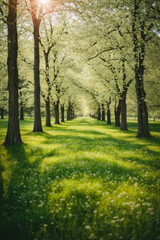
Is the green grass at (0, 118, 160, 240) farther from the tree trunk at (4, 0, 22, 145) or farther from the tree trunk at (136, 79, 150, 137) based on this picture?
the tree trunk at (136, 79, 150, 137)

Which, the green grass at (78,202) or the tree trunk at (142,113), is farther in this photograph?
the tree trunk at (142,113)

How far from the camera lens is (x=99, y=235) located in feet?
8.98

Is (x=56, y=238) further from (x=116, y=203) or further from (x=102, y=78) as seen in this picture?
(x=102, y=78)

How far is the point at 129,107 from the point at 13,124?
4286 centimetres

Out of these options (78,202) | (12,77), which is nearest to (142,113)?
(12,77)

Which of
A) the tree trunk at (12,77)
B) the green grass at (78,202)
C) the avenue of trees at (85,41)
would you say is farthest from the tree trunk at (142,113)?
the tree trunk at (12,77)

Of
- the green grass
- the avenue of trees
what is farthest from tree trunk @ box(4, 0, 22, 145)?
the green grass

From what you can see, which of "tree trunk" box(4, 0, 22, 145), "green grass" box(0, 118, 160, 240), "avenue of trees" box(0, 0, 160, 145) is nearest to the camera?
"green grass" box(0, 118, 160, 240)

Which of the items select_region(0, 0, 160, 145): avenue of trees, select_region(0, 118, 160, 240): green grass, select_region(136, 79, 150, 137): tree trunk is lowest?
select_region(0, 118, 160, 240): green grass

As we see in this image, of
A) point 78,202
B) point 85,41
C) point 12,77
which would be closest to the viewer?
point 78,202

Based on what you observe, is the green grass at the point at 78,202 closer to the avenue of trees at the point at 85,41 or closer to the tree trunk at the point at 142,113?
the avenue of trees at the point at 85,41

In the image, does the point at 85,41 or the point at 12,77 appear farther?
the point at 85,41

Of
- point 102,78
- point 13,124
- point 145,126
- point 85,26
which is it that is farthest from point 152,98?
point 13,124

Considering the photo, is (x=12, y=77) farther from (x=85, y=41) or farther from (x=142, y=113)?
(x=142, y=113)
